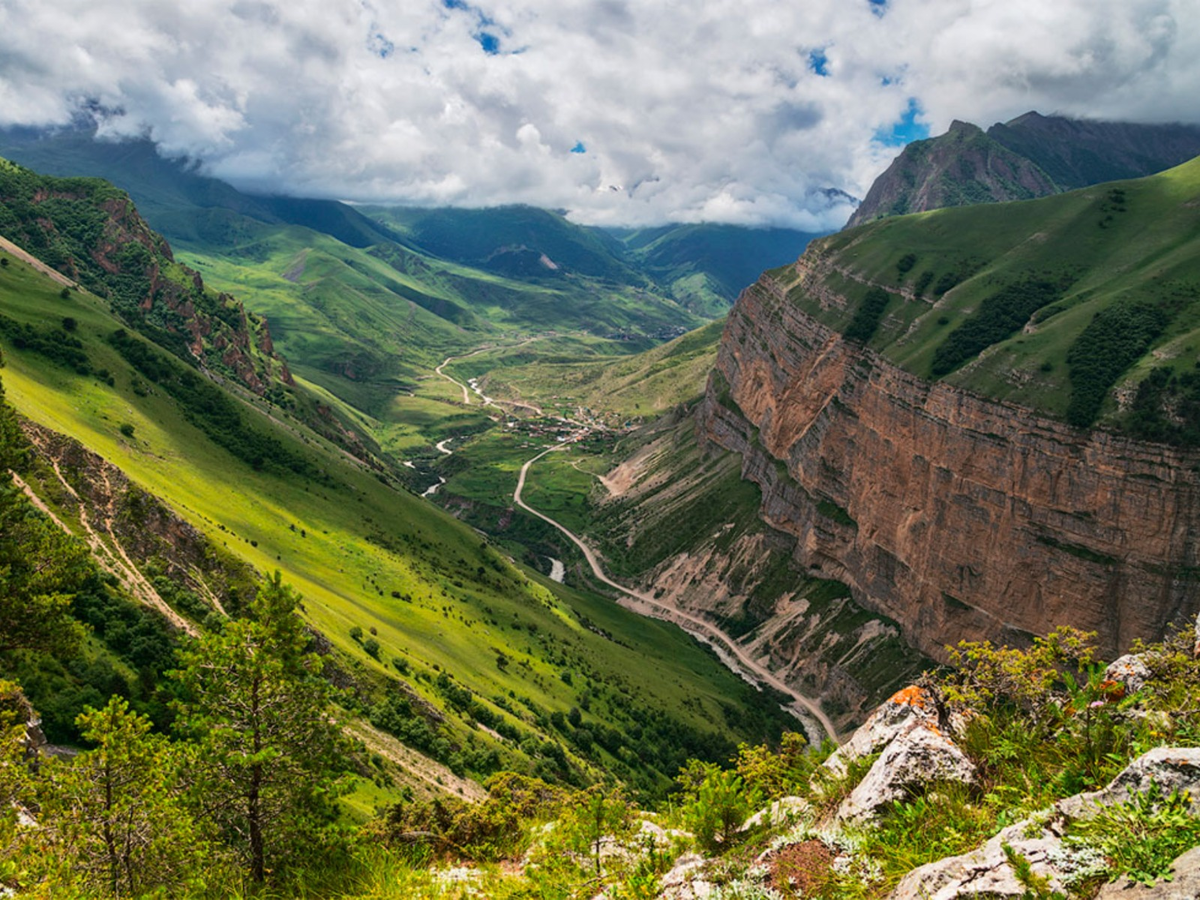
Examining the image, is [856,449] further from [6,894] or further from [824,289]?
Answer: [6,894]

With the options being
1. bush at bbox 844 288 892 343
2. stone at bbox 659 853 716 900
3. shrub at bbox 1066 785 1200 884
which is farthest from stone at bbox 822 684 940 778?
bush at bbox 844 288 892 343

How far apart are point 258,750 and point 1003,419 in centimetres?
11867

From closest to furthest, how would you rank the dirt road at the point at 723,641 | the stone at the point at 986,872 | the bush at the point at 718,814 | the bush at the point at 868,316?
1. the stone at the point at 986,872
2. the bush at the point at 718,814
3. the dirt road at the point at 723,641
4. the bush at the point at 868,316

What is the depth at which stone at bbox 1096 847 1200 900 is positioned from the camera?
371 inches

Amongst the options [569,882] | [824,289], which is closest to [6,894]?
[569,882]

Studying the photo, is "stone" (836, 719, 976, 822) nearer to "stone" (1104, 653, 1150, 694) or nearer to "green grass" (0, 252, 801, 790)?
"stone" (1104, 653, 1150, 694)

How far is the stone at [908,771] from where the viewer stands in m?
16.9

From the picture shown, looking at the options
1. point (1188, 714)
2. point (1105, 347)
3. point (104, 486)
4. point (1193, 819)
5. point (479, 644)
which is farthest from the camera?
point (1105, 347)

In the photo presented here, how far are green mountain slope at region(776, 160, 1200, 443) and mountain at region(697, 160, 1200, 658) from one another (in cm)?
42

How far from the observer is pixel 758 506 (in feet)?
602

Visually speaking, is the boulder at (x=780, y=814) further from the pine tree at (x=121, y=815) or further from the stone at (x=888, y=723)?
the pine tree at (x=121, y=815)

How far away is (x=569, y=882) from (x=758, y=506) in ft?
556

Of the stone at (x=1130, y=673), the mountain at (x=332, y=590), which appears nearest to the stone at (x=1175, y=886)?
the stone at (x=1130, y=673)

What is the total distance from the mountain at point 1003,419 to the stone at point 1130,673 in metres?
98.2
